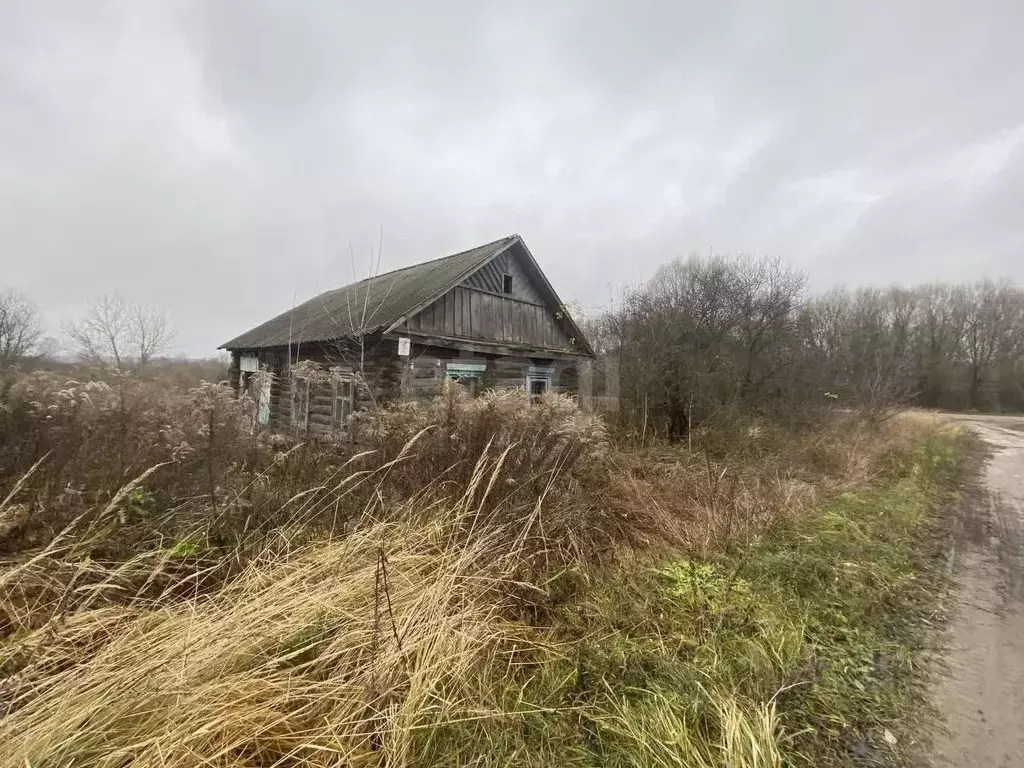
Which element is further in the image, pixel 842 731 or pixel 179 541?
pixel 179 541

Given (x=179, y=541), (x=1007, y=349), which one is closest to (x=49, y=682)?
(x=179, y=541)

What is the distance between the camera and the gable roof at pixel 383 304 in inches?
406

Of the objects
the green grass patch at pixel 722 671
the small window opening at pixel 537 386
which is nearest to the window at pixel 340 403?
the small window opening at pixel 537 386

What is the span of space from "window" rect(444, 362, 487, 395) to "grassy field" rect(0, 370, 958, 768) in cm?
610

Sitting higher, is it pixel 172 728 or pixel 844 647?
pixel 172 728

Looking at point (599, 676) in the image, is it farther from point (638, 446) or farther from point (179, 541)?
point (638, 446)

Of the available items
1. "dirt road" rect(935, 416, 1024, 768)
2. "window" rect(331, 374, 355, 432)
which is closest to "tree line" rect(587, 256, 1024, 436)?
"dirt road" rect(935, 416, 1024, 768)

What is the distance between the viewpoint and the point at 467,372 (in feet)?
38.9

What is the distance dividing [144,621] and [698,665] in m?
2.99

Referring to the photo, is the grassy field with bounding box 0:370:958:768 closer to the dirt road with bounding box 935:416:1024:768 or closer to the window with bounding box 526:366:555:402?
the dirt road with bounding box 935:416:1024:768

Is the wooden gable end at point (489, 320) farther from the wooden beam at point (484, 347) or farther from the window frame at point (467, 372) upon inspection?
the window frame at point (467, 372)

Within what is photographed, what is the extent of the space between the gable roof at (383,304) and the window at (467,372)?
1.87 metres

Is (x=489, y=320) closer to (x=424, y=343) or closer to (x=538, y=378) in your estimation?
(x=424, y=343)

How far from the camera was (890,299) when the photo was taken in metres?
38.4
